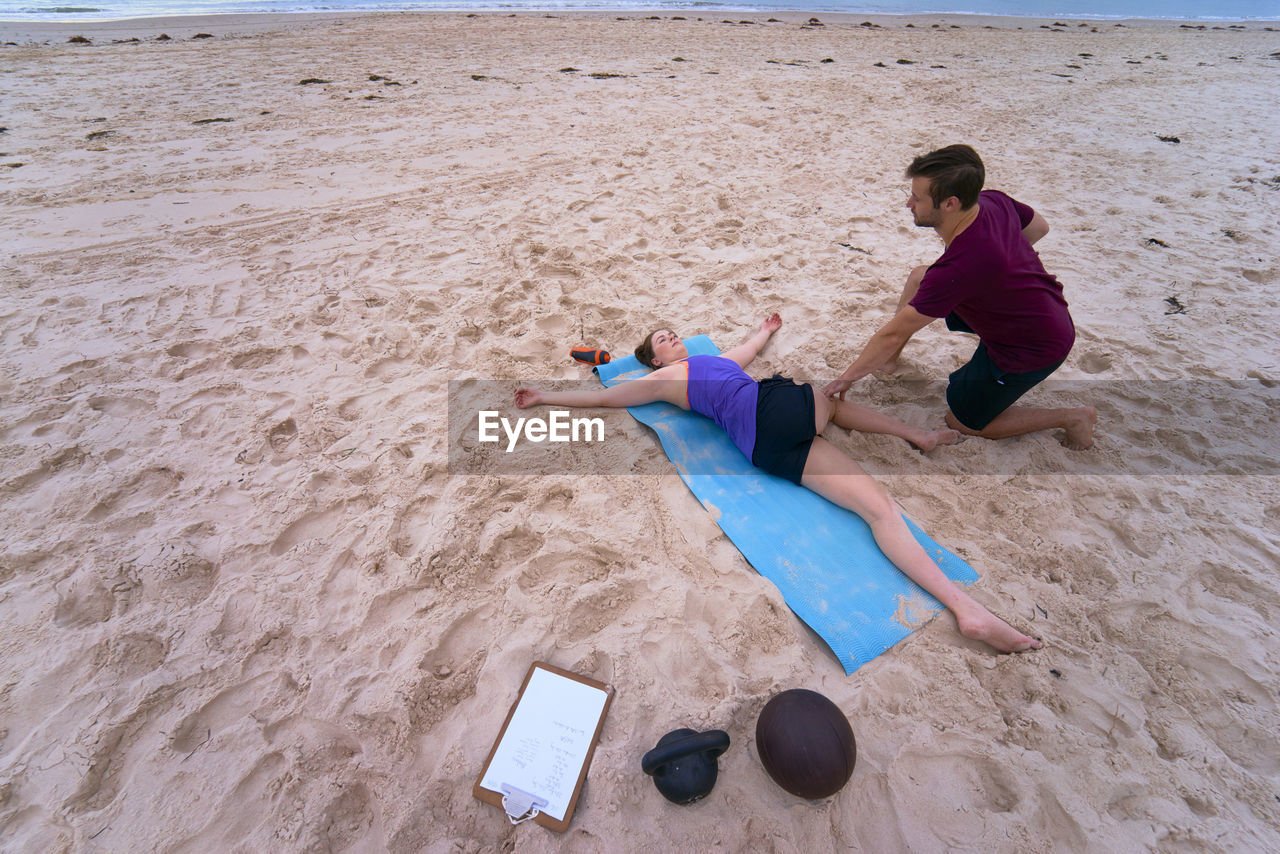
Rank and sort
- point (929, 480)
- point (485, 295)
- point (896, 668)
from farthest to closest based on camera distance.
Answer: point (485, 295) → point (929, 480) → point (896, 668)

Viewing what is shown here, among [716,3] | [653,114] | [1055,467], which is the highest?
[716,3]

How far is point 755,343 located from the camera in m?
3.65

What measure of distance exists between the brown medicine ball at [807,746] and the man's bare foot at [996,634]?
2.51ft

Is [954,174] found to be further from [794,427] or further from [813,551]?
[813,551]

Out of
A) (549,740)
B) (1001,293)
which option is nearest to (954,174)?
(1001,293)

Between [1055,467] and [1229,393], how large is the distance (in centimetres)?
142

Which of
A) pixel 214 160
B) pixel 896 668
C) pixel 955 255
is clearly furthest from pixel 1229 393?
pixel 214 160

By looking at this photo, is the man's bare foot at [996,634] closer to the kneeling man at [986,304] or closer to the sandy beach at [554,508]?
the sandy beach at [554,508]

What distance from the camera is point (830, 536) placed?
8.62ft

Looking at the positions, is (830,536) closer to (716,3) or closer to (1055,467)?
(1055,467)

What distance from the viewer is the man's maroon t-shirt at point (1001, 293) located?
2.47 m

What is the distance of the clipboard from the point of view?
5.97 feet

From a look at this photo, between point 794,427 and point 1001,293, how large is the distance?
3.66 ft

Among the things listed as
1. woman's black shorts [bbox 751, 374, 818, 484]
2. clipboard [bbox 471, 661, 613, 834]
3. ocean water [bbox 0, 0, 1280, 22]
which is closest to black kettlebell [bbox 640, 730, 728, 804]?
clipboard [bbox 471, 661, 613, 834]
